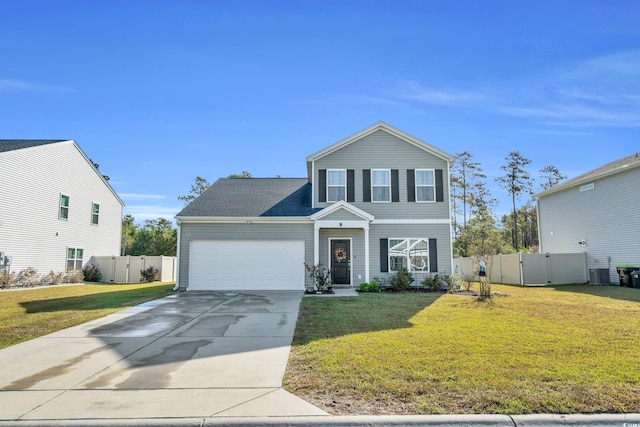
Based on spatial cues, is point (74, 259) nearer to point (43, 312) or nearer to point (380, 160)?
point (43, 312)

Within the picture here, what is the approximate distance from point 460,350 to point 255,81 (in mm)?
12545

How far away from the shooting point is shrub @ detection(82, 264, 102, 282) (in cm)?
2259

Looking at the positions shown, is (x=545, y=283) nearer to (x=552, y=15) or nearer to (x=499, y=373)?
(x=552, y=15)

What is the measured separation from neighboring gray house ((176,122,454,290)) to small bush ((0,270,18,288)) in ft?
26.3

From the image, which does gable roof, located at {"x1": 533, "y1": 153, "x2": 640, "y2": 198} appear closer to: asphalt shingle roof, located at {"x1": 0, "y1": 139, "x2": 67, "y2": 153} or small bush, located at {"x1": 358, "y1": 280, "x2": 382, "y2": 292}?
small bush, located at {"x1": 358, "y1": 280, "x2": 382, "y2": 292}

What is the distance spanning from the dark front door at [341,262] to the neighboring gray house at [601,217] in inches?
481

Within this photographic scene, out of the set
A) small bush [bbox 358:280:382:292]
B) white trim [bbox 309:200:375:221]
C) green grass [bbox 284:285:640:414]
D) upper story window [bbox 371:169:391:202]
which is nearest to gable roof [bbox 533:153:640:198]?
green grass [bbox 284:285:640:414]

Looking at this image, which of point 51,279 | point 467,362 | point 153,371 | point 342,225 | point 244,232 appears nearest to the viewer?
point 153,371

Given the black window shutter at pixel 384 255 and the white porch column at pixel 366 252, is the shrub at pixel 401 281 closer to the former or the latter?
the black window shutter at pixel 384 255

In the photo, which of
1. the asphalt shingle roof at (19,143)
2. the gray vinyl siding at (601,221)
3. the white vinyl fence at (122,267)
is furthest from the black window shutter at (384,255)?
the asphalt shingle roof at (19,143)

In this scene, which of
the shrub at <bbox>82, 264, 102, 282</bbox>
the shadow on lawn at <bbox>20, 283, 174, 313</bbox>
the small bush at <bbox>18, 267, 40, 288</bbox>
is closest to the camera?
the shadow on lawn at <bbox>20, 283, 174, 313</bbox>

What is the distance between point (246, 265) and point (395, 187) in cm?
745

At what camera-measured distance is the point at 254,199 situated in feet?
59.5

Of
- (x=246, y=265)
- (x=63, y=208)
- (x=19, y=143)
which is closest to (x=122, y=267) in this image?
(x=63, y=208)
